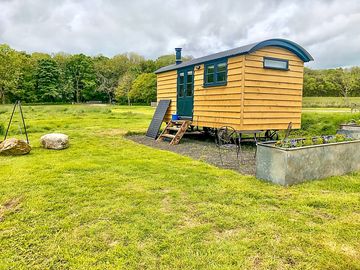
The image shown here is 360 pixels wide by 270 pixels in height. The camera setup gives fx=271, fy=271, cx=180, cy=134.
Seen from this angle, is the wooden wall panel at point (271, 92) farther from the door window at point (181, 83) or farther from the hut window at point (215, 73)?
the door window at point (181, 83)

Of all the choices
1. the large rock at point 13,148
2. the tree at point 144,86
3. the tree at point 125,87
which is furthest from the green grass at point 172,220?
the tree at point 125,87

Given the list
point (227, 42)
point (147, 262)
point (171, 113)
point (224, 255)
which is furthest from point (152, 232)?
point (227, 42)

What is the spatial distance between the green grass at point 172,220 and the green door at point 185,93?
14.8 feet

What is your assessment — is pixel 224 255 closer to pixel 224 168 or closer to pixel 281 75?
pixel 224 168

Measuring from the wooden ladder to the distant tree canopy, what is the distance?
1268 inches

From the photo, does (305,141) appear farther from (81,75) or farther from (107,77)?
(107,77)

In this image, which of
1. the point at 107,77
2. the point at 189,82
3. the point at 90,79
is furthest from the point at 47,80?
the point at 189,82

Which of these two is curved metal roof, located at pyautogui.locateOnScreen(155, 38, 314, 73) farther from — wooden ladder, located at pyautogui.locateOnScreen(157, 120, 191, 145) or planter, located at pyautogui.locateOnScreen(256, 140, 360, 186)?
planter, located at pyautogui.locateOnScreen(256, 140, 360, 186)

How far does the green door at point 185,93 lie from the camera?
29.9 feet

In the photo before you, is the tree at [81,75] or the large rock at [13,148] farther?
the tree at [81,75]

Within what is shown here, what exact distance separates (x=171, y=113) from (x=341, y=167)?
6691mm

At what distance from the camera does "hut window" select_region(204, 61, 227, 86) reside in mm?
7496

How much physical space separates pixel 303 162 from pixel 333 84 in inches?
1557

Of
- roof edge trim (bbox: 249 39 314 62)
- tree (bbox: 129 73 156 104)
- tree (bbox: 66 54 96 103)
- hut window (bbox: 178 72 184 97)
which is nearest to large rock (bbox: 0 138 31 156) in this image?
hut window (bbox: 178 72 184 97)
